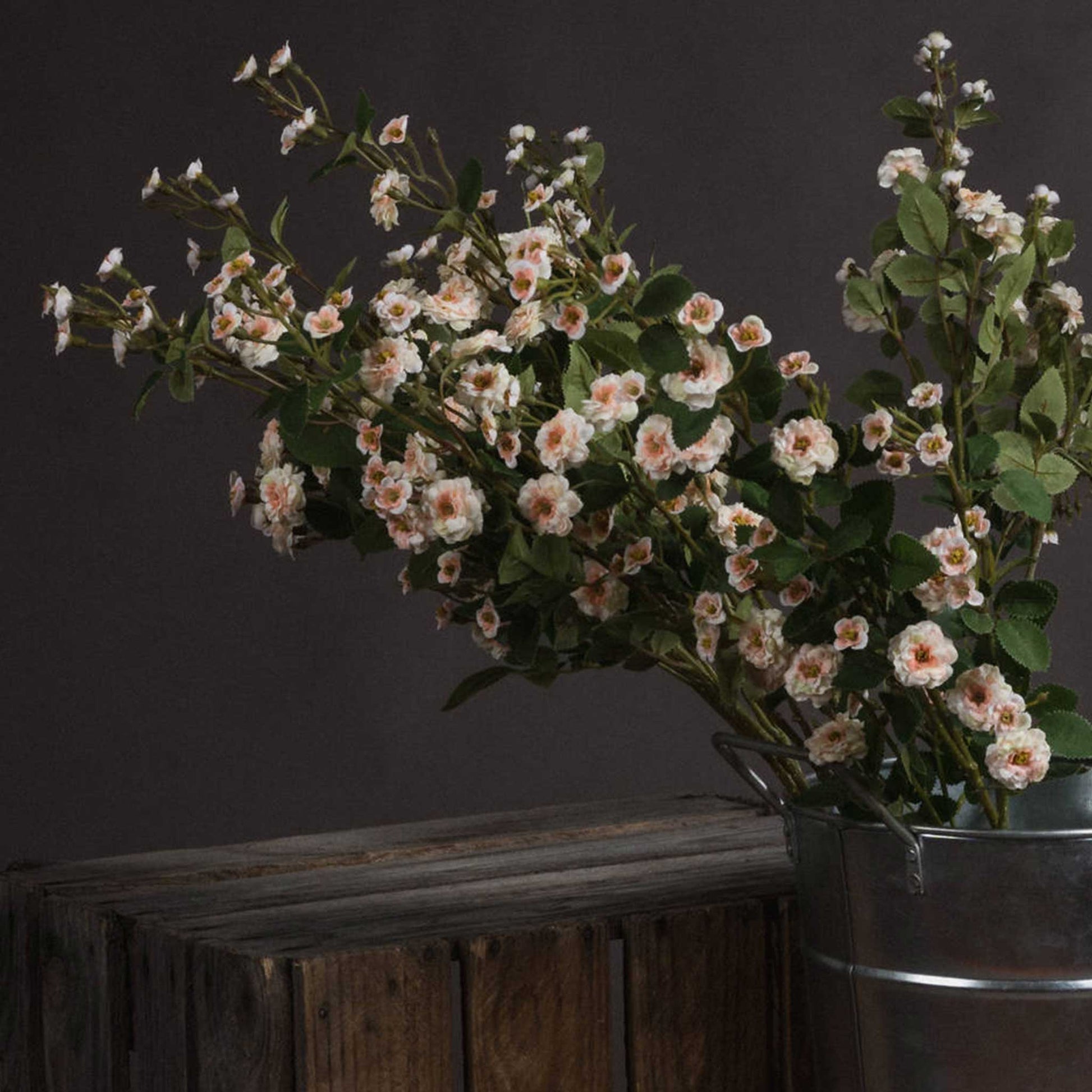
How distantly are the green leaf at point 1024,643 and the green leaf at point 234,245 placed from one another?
463 millimetres

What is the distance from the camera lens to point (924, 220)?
1.06 m

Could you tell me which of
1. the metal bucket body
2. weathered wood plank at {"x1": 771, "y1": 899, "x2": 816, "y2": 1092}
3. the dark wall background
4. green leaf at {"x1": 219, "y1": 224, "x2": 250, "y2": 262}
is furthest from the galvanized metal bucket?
the dark wall background

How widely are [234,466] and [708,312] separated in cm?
173

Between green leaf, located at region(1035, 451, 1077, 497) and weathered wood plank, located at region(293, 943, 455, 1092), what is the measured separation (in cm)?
45

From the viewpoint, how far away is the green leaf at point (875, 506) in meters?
1.03

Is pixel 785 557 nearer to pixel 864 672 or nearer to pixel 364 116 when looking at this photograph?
pixel 864 672

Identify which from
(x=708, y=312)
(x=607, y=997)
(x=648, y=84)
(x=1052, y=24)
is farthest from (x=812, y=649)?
(x=1052, y=24)

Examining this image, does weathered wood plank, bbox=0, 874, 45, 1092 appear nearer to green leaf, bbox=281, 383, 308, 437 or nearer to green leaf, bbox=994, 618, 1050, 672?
green leaf, bbox=281, 383, 308, 437

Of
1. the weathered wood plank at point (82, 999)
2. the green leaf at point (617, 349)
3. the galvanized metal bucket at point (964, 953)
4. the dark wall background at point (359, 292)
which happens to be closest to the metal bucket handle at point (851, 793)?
the galvanized metal bucket at point (964, 953)

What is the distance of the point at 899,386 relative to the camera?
3.67 feet

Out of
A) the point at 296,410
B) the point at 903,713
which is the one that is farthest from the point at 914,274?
the point at 296,410

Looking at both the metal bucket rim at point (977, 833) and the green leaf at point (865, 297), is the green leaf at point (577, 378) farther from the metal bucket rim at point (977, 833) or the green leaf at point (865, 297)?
the metal bucket rim at point (977, 833)

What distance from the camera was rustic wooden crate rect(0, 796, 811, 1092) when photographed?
3.81 ft

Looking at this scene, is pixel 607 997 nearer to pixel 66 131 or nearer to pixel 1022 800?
pixel 1022 800
